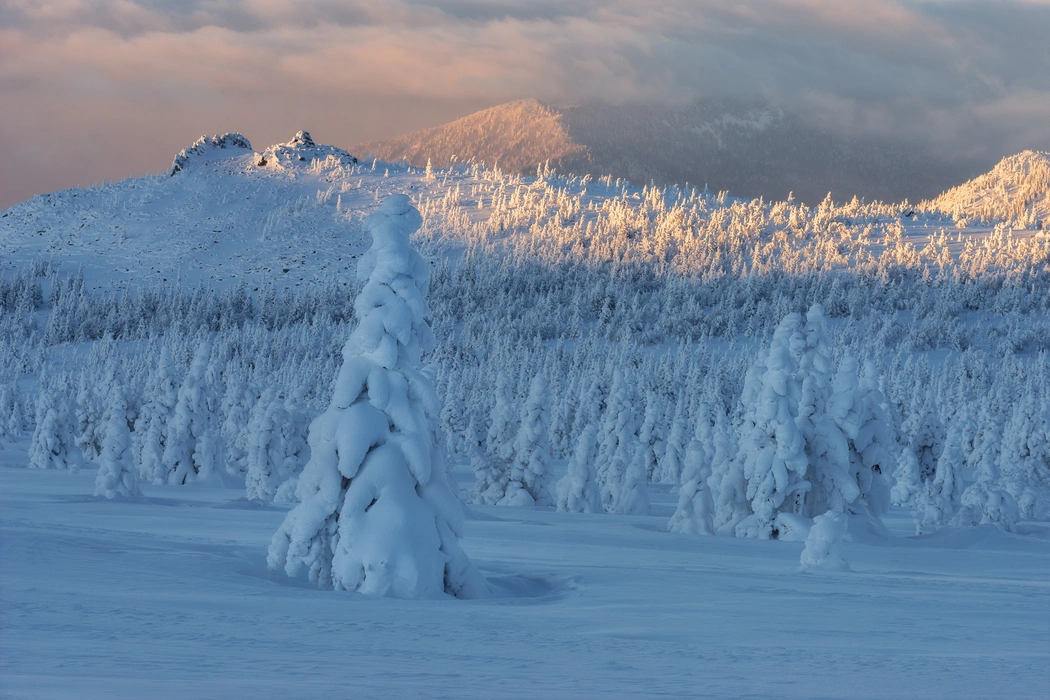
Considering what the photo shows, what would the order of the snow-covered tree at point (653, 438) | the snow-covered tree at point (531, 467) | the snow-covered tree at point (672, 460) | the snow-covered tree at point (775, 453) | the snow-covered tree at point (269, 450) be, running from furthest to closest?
the snow-covered tree at point (653, 438)
the snow-covered tree at point (672, 460)
the snow-covered tree at point (269, 450)
the snow-covered tree at point (531, 467)
the snow-covered tree at point (775, 453)

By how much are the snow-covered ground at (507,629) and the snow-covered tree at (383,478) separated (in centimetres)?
66

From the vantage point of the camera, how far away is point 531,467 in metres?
40.7

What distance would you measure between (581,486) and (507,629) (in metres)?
27.5

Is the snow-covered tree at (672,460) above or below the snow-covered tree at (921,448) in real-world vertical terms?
below

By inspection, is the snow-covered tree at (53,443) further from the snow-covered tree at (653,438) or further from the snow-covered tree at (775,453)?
the snow-covered tree at (775,453)

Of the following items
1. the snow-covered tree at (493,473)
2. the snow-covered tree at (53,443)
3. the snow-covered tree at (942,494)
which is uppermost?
the snow-covered tree at (942,494)

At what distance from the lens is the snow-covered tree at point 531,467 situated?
40.1 m

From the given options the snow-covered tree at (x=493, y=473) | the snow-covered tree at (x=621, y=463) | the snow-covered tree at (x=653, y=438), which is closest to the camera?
the snow-covered tree at (x=621, y=463)

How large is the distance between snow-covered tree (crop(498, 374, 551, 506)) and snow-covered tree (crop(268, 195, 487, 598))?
86.2 ft

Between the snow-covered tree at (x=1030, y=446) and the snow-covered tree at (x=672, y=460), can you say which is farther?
the snow-covered tree at (x=672, y=460)

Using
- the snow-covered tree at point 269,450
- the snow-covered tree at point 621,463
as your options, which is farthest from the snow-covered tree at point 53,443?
the snow-covered tree at point 621,463

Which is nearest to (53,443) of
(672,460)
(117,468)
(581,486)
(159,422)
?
(159,422)

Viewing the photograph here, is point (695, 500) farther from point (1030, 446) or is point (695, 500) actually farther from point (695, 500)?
point (1030, 446)

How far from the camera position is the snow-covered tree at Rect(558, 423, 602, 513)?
36.9 meters
